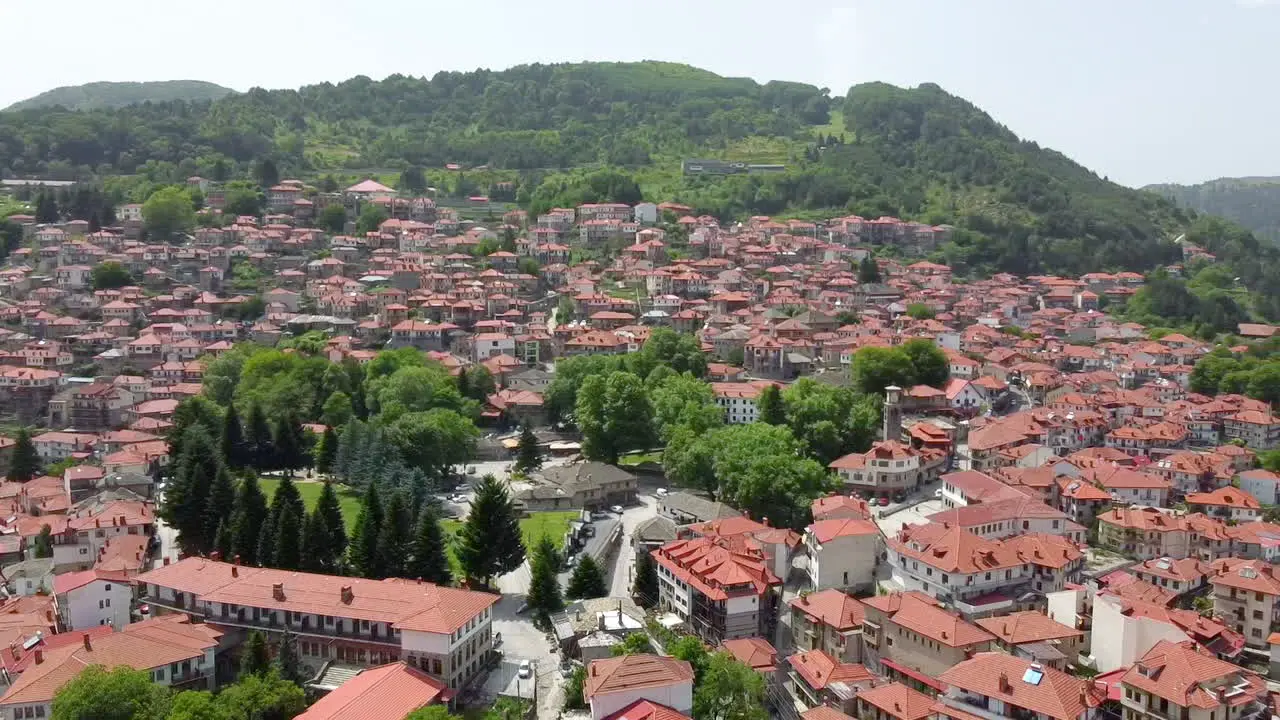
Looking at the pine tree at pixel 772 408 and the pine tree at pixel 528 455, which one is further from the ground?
the pine tree at pixel 772 408

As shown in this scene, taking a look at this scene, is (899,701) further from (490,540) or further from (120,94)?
(120,94)

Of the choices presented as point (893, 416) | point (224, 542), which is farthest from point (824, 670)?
point (893, 416)

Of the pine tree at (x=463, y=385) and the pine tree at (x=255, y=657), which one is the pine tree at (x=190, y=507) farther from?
the pine tree at (x=463, y=385)

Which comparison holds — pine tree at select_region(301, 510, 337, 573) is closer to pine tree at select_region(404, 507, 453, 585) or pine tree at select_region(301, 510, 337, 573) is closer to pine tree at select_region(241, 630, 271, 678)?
pine tree at select_region(404, 507, 453, 585)

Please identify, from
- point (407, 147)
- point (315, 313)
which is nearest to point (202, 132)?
point (407, 147)

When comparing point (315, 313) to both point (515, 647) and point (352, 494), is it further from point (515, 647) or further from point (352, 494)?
point (515, 647)

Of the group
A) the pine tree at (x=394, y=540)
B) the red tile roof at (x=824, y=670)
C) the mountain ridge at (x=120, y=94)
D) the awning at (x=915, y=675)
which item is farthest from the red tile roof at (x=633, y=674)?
the mountain ridge at (x=120, y=94)
